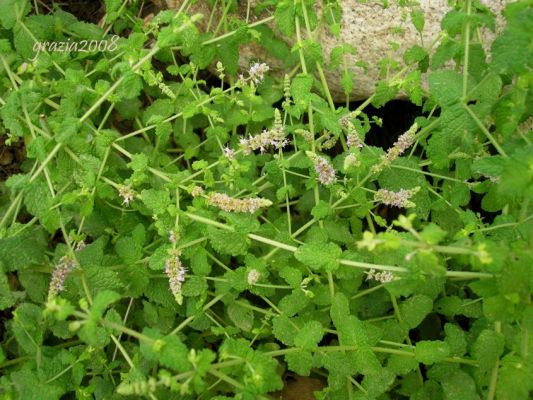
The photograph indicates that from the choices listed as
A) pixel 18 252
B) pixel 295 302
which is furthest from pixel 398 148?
pixel 18 252

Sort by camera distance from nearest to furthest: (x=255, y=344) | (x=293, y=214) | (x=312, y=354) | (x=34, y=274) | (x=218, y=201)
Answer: (x=218, y=201) → (x=312, y=354) → (x=34, y=274) → (x=255, y=344) → (x=293, y=214)

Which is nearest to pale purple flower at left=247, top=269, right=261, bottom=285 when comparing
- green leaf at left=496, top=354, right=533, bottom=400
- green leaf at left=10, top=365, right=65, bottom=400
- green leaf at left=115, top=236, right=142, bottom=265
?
green leaf at left=115, top=236, right=142, bottom=265

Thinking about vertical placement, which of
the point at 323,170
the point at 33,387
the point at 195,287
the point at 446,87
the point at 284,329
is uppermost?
the point at 446,87

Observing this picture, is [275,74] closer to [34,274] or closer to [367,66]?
[367,66]

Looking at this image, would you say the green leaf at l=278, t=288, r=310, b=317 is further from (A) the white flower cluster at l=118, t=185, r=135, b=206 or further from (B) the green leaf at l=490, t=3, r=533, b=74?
(B) the green leaf at l=490, t=3, r=533, b=74

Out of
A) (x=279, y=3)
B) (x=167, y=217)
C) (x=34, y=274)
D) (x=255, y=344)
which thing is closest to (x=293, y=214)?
(x=255, y=344)

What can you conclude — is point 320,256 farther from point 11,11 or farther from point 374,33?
point 11,11

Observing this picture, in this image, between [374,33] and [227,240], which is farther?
[374,33]
